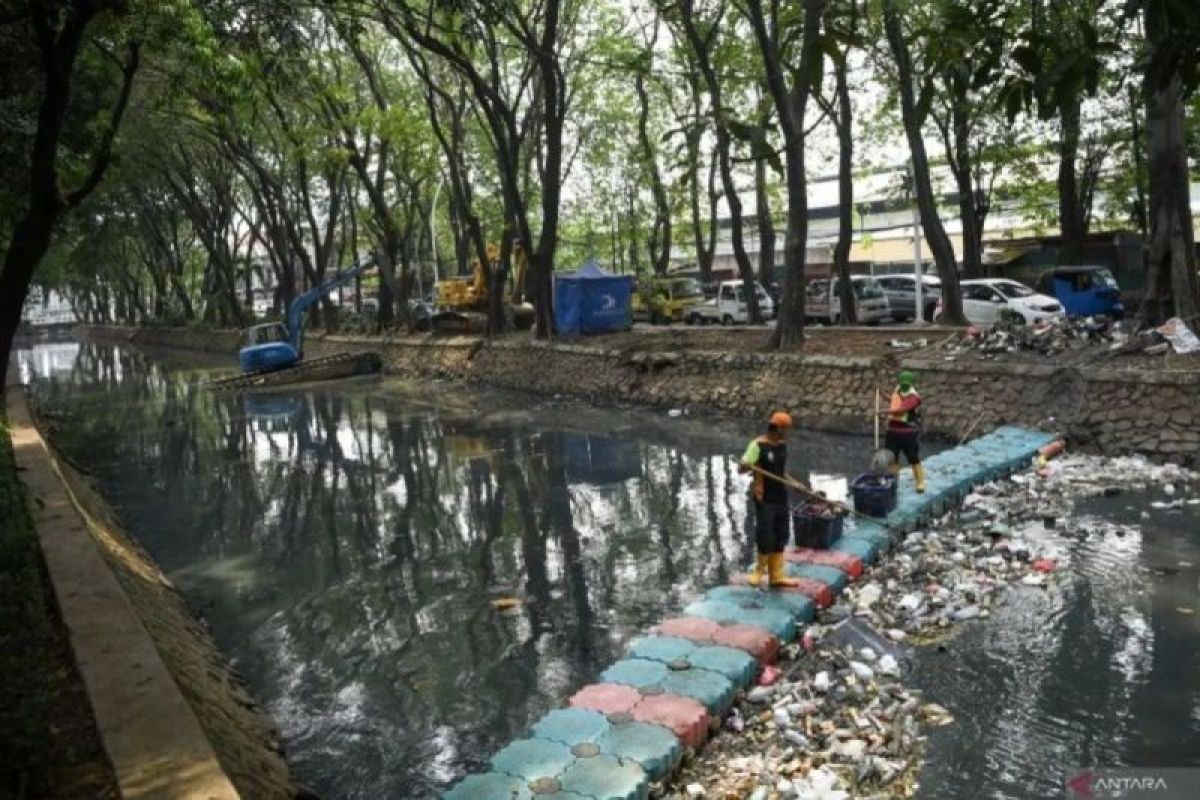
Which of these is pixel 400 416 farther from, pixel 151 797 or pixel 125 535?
pixel 151 797

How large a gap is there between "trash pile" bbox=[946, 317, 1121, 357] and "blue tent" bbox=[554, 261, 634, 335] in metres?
9.68

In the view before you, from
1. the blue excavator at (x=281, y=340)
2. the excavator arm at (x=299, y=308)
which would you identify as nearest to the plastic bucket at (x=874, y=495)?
the blue excavator at (x=281, y=340)

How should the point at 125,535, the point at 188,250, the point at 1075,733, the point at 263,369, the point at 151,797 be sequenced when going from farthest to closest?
the point at 188,250 → the point at 263,369 → the point at 125,535 → the point at 1075,733 → the point at 151,797

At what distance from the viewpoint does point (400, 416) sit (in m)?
20.3

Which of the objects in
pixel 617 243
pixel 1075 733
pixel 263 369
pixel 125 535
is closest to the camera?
pixel 1075 733

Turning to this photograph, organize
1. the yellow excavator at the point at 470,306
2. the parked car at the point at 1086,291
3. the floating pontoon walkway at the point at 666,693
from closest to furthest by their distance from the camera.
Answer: the floating pontoon walkway at the point at 666,693
the parked car at the point at 1086,291
the yellow excavator at the point at 470,306

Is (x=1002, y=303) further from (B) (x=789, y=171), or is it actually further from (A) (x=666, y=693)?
(A) (x=666, y=693)

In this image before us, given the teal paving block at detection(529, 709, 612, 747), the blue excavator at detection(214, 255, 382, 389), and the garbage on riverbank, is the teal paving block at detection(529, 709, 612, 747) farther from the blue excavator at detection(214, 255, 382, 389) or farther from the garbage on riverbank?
the blue excavator at detection(214, 255, 382, 389)

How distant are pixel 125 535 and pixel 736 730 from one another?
334 inches

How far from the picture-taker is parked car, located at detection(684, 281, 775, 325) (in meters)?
27.6

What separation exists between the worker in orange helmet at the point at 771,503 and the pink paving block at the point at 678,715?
189cm

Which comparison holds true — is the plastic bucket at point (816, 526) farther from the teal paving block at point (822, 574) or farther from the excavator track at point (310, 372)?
the excavator track at point (310, 372)

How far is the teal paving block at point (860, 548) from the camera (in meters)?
7.99

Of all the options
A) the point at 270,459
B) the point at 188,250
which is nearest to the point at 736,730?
the point at 270,459
